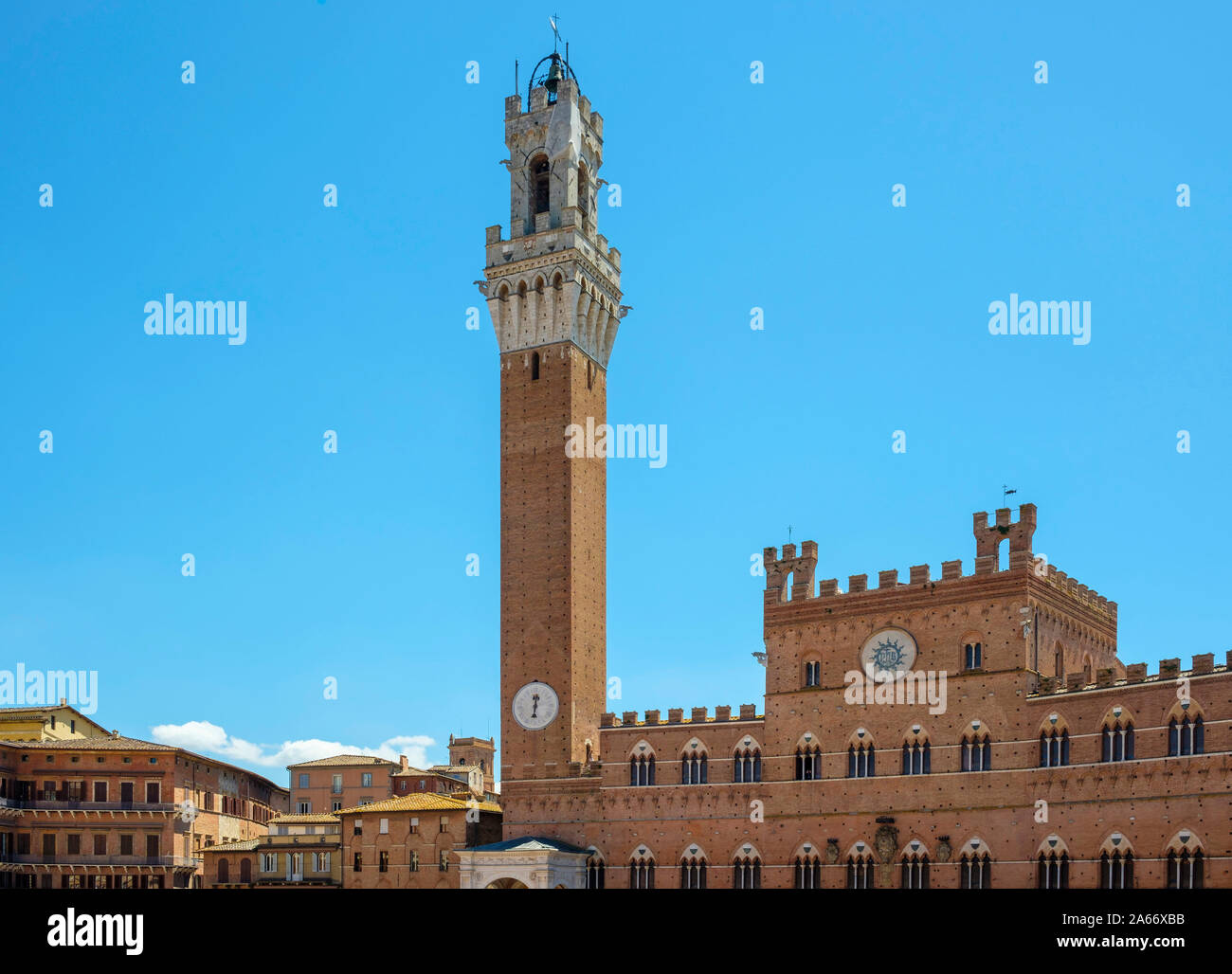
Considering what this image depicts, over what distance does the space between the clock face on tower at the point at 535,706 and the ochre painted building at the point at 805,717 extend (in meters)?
0.11

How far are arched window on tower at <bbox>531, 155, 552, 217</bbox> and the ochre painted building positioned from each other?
11cm

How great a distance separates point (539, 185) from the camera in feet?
228

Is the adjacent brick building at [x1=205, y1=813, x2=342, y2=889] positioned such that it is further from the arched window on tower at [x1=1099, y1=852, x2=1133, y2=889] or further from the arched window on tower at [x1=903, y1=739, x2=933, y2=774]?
the arched window on tower at [x1=1099, y1=852, x2=1133, y2=889]

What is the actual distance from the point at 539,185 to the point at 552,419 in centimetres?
1360

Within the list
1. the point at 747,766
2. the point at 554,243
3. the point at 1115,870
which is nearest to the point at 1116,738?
the point at 1115,870

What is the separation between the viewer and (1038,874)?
4747cm

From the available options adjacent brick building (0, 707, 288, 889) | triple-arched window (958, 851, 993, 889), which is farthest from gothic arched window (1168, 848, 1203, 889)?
adjacent brick building (0, 707, 288, 889)

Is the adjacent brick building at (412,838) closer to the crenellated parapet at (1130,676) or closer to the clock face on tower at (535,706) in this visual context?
the clock face on tower at (535,706)

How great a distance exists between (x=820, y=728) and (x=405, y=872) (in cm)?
2200

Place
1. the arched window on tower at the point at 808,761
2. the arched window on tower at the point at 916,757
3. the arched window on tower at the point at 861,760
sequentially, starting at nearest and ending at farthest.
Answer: the arched window on tower at the point at 916,757, the arched window on tower at the point at 861,760, the arched window on tower at the point at 808,761

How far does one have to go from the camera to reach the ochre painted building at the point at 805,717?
4588 cm

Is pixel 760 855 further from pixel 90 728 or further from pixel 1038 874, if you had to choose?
pixel 90 728

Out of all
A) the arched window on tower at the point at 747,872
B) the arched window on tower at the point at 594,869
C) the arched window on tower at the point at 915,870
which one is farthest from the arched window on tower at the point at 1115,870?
the arched window on tower at the point at 594,869

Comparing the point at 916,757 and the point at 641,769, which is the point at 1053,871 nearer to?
the point at 916,757
